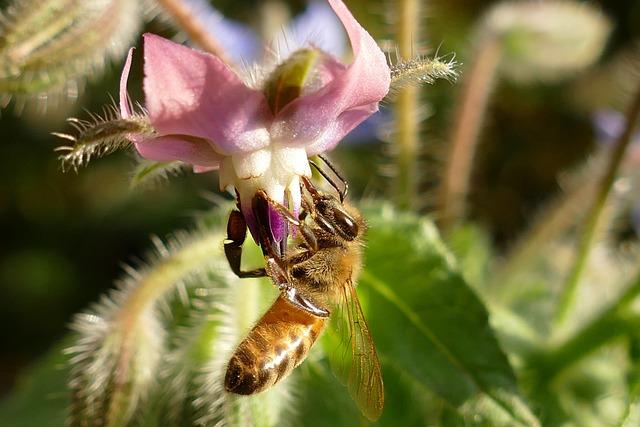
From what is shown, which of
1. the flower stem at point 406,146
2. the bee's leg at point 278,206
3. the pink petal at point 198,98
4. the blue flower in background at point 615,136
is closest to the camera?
the pink petal at point 198,98

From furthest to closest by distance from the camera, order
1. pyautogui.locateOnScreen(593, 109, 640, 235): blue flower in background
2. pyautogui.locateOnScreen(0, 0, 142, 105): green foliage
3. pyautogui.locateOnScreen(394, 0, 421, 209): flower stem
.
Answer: pyautogui.locateOnScreen(593, 109, 640, 235): blue flower in background, pyautogui.locateOnScreen(394, 0, 421, 209): flower stem, pyautogui.locateOnScreen(0, 0, 142, 105): green foliage

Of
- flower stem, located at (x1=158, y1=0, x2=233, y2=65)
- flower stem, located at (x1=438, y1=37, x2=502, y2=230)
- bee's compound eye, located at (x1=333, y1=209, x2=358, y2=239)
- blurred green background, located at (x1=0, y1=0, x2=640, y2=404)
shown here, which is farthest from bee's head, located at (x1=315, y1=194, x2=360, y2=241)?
blurred green background, located at (x1=0, y1=0, x2=640, y2=404)

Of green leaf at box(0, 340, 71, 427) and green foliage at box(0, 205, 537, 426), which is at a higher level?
green foliage at box(0, 205, 537, 426)

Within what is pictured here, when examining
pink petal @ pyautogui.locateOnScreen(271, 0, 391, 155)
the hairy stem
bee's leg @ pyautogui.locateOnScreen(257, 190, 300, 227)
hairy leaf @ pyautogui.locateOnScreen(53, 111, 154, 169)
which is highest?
hairy leaf @ pyautogui.locateOnScreen(53, 111, 154, 169)

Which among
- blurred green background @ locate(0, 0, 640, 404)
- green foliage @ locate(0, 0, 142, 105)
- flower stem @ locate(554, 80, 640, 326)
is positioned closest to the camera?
green foliage @ locate(0, 0, 142, 105)

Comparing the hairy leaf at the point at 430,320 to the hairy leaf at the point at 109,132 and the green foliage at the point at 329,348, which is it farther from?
the hairy leaf at the point at 109,132

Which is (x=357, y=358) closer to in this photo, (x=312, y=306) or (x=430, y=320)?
(x=312, y=306)

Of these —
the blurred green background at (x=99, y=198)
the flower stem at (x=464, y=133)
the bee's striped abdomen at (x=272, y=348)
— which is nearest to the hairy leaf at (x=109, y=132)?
the bee's striped abdomen at (x=272, y=348)

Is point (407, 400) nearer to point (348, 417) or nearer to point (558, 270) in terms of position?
point (348, 417)

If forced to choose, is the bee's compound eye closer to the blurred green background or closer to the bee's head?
the bee's head
